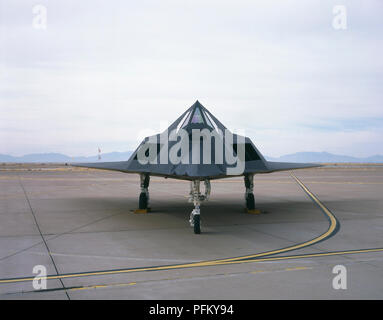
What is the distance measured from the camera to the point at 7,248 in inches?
335

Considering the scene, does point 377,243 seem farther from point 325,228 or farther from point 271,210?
point 271,210

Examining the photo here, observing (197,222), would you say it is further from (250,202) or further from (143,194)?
(143,194)

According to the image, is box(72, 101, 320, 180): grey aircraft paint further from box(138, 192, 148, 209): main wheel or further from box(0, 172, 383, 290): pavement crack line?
box(0, 172, 383, 290): pavement crack line

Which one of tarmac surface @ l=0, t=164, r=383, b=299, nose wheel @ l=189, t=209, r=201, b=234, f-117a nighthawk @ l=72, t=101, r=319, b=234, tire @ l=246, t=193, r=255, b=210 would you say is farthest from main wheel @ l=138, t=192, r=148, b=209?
nose wheel @ l=189, t=209, r=201, b=234

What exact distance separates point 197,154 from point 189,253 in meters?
2.92

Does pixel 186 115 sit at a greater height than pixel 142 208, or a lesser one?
greater

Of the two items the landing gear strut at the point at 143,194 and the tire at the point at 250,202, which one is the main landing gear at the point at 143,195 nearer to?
the landing gear strut at the point at 143,194

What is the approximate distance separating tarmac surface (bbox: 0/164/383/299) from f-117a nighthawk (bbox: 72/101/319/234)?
4.89ft

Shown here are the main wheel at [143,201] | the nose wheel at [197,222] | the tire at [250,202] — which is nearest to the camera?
the nose wheel at [197,222]

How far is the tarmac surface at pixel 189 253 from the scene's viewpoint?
573 cm

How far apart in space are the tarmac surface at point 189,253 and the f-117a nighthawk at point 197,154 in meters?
1.49

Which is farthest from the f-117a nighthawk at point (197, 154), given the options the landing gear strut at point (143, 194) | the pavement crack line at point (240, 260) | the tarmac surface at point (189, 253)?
the pavement crack line at point (240, 260)
